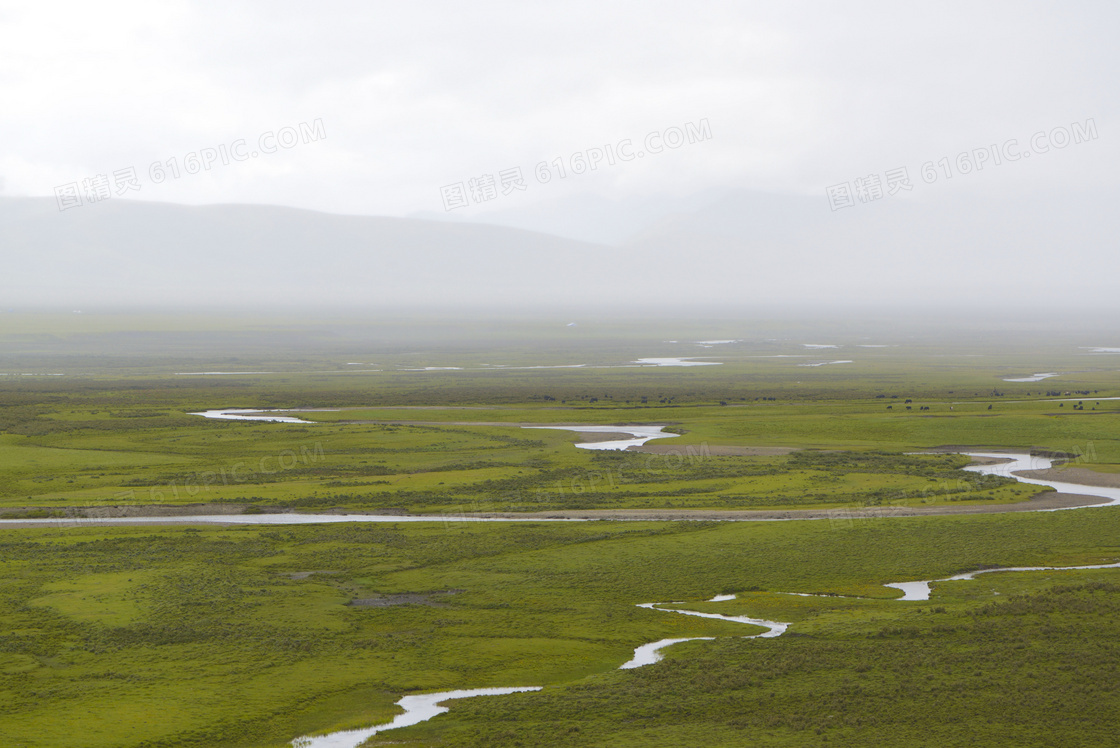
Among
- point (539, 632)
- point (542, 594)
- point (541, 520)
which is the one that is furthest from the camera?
point (541, 520)

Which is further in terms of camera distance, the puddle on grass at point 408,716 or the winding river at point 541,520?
the winding river at point 541,520

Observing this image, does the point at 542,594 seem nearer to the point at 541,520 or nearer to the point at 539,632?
the point at 539,632

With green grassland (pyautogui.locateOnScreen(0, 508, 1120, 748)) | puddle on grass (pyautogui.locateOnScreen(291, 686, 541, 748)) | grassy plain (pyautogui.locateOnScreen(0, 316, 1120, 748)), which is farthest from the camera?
grassy plain (pyautogui.locateOnScreen(0, 316, 1120, 748))

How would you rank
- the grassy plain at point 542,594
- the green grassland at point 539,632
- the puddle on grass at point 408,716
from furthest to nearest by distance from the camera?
the grassy plain at point 542,594
the green grassland at point 539,632
the puddle on grass at point 408,716

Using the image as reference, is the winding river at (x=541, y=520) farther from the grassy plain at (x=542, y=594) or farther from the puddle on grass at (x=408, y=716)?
the grassy plain at (x=542, y=594)

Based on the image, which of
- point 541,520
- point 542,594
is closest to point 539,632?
point 542,594

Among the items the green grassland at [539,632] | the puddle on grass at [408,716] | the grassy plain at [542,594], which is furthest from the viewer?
the grassy plain at [542,594]

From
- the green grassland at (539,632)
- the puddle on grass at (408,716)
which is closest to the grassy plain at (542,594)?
the green grassland at (539,632)

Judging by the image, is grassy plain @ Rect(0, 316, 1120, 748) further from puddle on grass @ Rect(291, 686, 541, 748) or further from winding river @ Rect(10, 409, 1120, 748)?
winding river @ Rect(10, 409, 1120, 748)

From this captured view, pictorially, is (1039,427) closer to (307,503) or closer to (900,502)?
(900,502)

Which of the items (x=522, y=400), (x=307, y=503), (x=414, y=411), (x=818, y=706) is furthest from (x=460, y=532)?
(x=522, y=400)

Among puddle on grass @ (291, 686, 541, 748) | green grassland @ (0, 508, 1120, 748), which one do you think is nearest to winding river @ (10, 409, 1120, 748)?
puddle on grass @ (291, 686, 541, 748)
